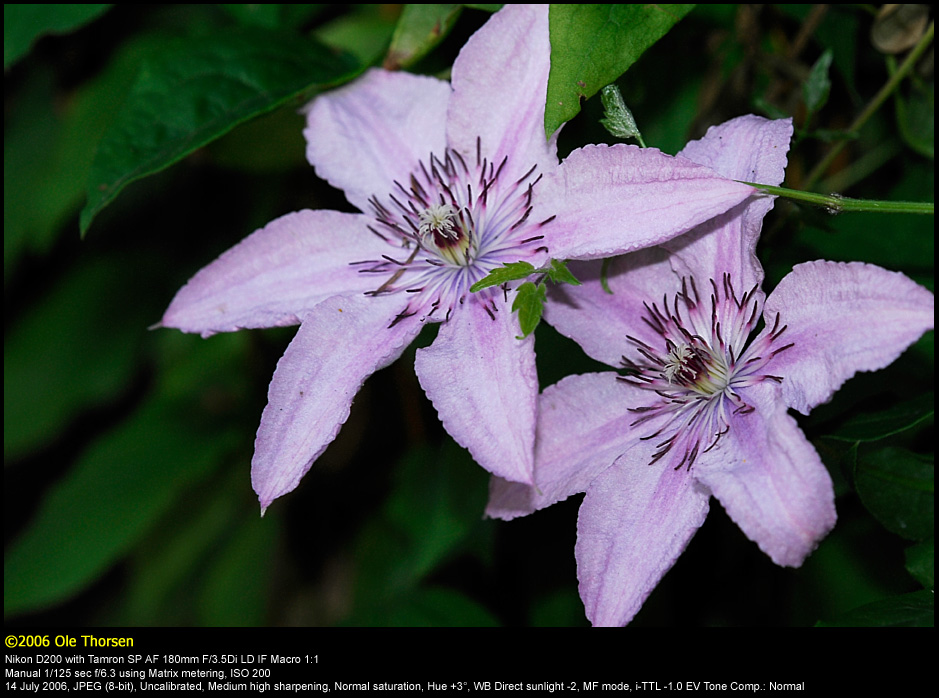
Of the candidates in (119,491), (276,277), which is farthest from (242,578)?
(276,277)

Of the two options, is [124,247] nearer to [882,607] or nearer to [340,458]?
[340,458]

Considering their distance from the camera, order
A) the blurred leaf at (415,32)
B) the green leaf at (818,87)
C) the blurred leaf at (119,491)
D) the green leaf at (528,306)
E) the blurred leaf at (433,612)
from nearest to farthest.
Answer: the green leaf at (528,306) → the green leaf at (818,87) → the blurred leaf at (415,32) → the blurred leaf at (433,612) → the blurred leaf at (119,491)

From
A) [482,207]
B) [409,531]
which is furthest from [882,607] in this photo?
[409,531]

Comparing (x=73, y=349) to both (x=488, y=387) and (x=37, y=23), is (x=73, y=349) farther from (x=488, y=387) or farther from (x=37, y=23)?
(x=488, y=387)

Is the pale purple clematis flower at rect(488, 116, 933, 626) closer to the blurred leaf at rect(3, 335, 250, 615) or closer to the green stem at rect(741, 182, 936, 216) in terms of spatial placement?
the green stem at rect(741, 182, 936, 216)

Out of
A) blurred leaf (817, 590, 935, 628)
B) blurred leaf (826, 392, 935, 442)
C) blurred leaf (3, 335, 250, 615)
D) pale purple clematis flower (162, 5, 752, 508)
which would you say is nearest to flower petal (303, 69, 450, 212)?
pale purple clematis flower (162, 5, 752, 508)

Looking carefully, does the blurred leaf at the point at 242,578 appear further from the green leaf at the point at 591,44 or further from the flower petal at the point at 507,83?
the green leaf at the point at 591,44

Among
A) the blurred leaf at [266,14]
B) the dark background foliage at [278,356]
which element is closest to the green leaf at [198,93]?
the dark background foliage at [278,356]
